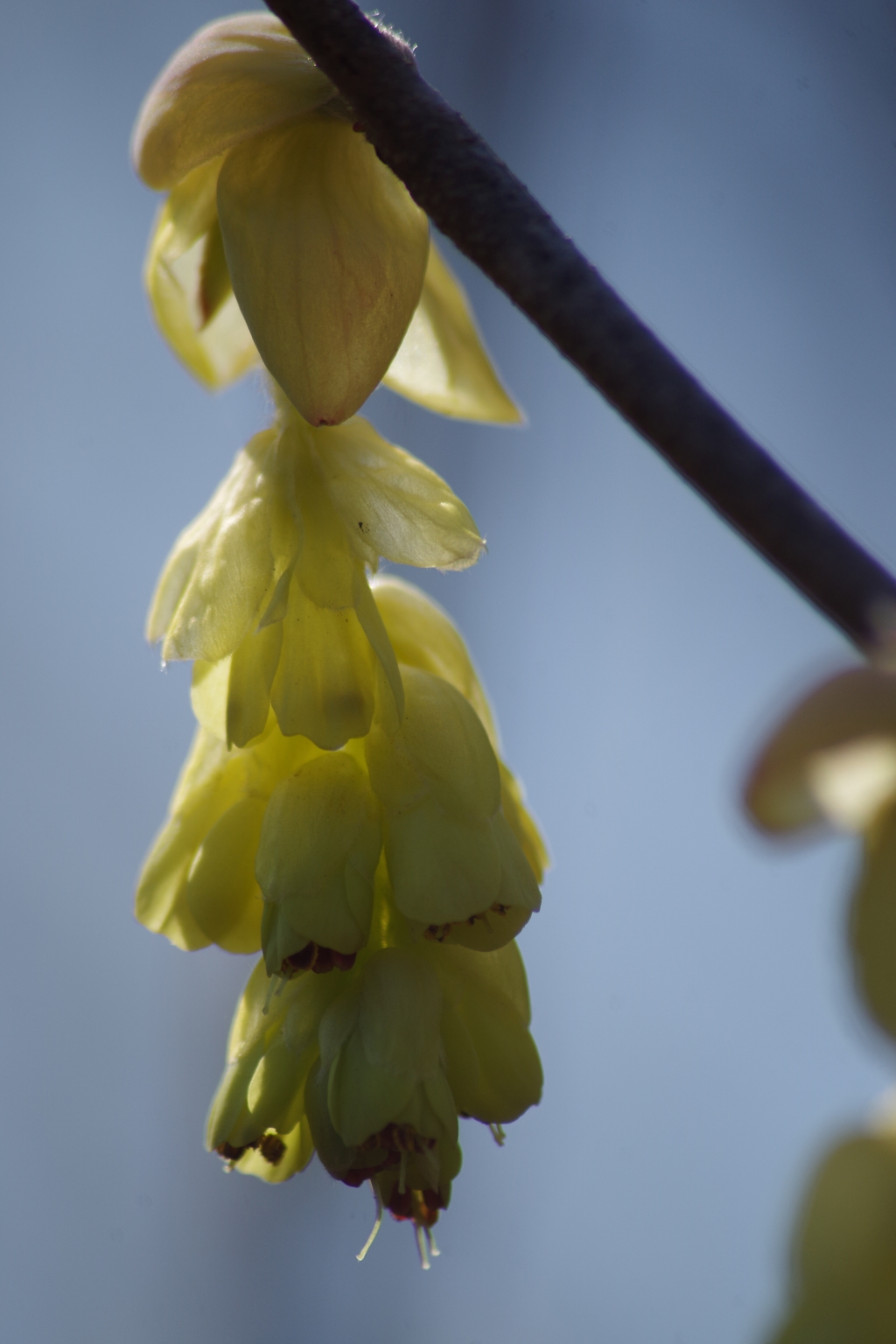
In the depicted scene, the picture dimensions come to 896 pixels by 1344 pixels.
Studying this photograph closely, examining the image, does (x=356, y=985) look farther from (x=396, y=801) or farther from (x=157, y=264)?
(x=157, y=264)

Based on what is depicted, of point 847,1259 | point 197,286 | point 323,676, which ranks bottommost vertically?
point 847,1259

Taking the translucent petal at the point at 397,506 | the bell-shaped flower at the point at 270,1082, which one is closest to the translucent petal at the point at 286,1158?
the bell-shaped flower at the point at 270,1082

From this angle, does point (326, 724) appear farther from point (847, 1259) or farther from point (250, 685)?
point (847, 1259)

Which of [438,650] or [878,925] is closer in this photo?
[878,925]

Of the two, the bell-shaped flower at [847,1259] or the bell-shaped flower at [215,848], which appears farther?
the bell-shaped flower at [215,848]

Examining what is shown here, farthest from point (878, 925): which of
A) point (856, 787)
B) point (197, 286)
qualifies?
point (197, 286)

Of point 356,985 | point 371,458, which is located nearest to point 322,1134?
point 356,985

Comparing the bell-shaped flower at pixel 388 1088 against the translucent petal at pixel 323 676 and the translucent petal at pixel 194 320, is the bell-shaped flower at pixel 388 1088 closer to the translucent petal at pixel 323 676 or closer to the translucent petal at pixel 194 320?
the translucent petal at pixel 323 676

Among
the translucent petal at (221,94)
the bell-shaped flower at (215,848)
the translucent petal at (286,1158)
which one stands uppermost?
the translucent petal at (221,94)
